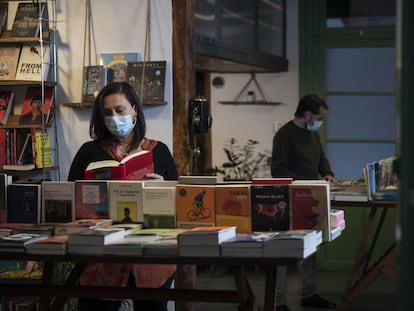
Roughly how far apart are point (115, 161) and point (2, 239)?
0.72 meters

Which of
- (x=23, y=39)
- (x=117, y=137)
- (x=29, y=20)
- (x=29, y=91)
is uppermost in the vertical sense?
(x=29, y=20)

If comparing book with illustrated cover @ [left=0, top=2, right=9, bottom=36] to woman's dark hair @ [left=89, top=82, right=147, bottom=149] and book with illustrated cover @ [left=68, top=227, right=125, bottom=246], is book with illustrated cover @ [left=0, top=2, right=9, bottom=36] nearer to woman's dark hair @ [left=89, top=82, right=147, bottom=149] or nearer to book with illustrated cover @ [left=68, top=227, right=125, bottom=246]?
woman's dark hair @ [left=89, top=82, right=147, bottom=149]

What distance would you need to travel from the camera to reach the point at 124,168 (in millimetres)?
3299

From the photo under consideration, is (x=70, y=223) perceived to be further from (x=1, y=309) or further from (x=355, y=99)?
(x=355, y=99)

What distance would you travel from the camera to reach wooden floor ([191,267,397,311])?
19.1 feet

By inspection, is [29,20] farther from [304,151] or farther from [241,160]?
[241,160]

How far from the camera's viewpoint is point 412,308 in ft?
4.58

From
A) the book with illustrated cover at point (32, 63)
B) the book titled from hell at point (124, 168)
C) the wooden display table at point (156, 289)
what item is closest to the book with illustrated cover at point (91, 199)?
the book titled from hell at point (124, 168)

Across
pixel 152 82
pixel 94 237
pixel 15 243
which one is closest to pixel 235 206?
pixel 94 237

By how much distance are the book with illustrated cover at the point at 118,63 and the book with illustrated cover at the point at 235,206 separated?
6.29 feet

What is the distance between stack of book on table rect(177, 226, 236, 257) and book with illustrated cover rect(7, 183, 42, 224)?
2.69ft

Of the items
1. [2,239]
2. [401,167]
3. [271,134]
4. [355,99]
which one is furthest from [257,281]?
[401,167]

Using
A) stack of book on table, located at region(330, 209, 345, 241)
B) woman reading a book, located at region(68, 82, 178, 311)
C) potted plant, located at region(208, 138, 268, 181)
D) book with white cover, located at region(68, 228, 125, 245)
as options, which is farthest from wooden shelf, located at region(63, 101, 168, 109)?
potted plant, located at region(208, 138, 268, 181)

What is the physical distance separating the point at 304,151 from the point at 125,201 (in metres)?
2.74
